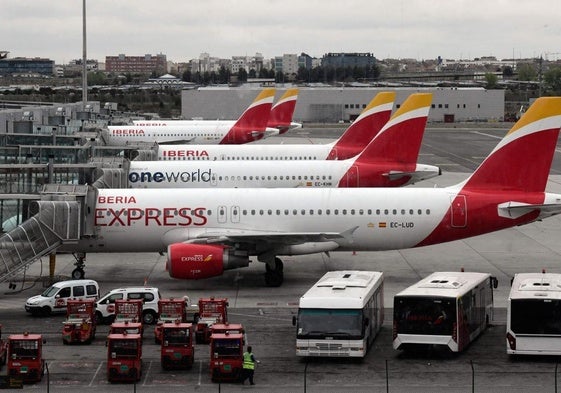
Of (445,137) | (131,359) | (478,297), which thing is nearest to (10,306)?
(131,359)

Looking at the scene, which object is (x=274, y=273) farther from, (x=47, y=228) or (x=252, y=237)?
(x=47, y=228)

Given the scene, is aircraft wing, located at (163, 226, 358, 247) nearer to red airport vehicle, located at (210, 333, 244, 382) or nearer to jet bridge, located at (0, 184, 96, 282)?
jet bridge, located at (0, 184, 96, 282)

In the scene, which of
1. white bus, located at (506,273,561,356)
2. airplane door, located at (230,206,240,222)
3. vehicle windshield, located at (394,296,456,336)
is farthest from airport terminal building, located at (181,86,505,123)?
vehicle windshield, located at (394,296,456,336)

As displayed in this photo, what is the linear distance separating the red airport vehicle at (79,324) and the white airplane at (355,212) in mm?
9765

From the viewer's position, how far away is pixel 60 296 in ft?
138

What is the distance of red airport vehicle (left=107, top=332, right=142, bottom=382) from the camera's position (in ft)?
106

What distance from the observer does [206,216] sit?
48312 millimetres

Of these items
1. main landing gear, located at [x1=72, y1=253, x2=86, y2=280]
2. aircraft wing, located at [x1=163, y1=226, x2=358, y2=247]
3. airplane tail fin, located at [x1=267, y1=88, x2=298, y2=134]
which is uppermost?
airplane tail fin, located at [x1=267, y1=88, x2=298, y2=134]

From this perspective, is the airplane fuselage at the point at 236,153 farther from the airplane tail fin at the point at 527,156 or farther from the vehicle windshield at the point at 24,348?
the vehicle windshield at the point at 24,348

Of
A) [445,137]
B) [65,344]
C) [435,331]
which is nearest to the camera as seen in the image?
[435,331]

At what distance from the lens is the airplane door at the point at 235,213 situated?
48.4m

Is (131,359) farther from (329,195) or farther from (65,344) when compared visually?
(329,195)

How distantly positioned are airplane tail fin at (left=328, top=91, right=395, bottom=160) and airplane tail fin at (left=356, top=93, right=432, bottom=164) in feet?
38.3

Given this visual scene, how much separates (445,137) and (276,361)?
121 m
